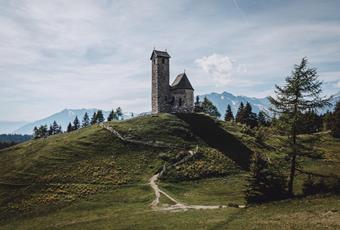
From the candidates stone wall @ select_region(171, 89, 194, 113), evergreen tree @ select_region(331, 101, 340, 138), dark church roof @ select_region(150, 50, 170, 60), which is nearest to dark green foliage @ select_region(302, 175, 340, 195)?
stone wall @ select_region(171, 89, 194, 113)

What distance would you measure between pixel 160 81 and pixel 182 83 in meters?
5.74

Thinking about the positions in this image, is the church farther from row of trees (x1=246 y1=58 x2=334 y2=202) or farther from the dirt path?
row of trees (x1=246 y1=58 x2=334 y2=202)

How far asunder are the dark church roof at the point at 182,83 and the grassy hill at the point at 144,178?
8.26 m

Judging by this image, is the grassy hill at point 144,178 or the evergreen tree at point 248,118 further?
the evergreen tree at point 248,118

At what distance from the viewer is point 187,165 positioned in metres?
59.9

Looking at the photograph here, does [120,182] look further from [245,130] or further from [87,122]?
[87,122]

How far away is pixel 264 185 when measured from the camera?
119 feet

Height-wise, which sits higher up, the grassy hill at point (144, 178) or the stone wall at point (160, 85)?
the stone wall at point (160, 85)

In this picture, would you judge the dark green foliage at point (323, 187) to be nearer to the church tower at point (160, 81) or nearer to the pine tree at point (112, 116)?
the church tower at point (160, 81)

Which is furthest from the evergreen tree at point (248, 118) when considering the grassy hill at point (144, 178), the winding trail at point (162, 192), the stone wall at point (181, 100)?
the winding trail at point (162, 192)

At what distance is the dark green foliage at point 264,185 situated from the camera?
119ft

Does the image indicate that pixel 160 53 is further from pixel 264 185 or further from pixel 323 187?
pixel 323 187

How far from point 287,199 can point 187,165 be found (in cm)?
2619

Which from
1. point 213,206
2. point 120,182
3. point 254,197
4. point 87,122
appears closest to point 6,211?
point 120,182
